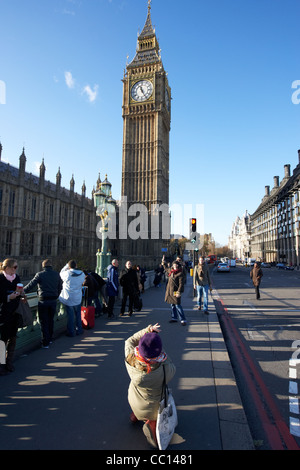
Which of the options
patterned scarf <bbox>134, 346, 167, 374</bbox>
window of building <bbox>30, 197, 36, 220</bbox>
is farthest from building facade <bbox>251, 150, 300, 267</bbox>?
patterned scarf <bbox>134, 346, 167, 374</bbox>

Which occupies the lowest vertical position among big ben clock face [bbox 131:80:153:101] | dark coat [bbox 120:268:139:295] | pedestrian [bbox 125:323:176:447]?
pedestrian [bbox 125:323:176:447]

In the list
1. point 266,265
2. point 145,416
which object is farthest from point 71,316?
point 266,265

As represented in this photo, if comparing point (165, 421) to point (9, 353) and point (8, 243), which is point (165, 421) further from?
point (8, 243)

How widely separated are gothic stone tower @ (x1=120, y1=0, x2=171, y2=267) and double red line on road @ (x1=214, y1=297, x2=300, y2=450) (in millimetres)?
46310

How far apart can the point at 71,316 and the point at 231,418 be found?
13.0 feet

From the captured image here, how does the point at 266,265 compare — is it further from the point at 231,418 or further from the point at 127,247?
the point at 231,418

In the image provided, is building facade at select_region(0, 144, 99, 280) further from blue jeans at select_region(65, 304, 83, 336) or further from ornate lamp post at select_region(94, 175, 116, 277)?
blue jeans at select_region(65, 304, 83, 336)

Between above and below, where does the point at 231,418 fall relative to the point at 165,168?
below

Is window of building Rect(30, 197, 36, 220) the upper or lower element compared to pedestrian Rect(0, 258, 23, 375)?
upper

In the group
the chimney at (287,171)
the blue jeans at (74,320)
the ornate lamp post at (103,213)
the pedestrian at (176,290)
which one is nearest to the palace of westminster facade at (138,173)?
the chimney at (287,171)

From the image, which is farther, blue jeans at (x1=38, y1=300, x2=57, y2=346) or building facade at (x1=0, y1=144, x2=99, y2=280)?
building facade at (x1=0, y1=144, x2=99, y2=280)

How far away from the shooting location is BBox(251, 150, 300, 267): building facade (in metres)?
48.3

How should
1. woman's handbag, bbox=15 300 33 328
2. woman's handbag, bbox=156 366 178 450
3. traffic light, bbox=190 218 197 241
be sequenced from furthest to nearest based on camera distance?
traffic light, bbox=190 218 197 241 < woman's handbag, bbox=15 300 33 328 < woman's handbag, bbox=156 366 178 450

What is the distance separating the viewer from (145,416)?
99.9 inches
